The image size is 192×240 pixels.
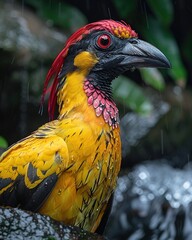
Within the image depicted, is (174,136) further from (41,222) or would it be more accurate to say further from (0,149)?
(41,222)

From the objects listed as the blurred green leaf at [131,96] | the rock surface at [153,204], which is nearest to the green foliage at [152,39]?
the blurred green leaf at [131,96]

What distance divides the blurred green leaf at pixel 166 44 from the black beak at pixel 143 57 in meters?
4.49

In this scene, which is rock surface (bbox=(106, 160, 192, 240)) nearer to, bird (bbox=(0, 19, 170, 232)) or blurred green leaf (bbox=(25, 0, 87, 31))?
blurred green leaf (bbox=(25, 0, 87, 31))

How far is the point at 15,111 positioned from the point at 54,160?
3836mm

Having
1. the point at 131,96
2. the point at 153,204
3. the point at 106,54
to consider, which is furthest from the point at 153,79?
the point at 106,54

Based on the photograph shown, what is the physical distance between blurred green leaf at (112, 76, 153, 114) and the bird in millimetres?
3584

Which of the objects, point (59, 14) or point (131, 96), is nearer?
point (131, 96)

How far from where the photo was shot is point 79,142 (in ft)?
14.3

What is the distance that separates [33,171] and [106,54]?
1016 millimetres

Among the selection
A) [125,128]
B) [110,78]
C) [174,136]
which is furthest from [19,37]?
[110,78]

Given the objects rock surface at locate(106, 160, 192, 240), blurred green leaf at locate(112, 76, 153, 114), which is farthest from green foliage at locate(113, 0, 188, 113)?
rock surface at locate(106, 160, 192, 240)

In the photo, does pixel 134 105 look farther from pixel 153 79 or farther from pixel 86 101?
pixel 86 101

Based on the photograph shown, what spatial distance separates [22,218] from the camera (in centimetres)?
380

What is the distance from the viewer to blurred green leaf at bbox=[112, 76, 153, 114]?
27.7ft
